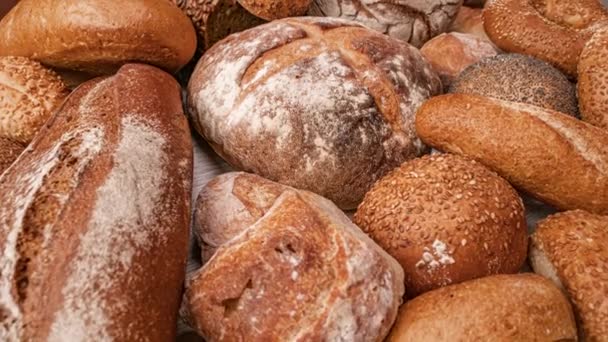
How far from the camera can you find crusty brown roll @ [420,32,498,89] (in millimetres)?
1602

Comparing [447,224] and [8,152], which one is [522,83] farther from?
[8,152]

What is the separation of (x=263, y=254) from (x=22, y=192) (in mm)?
412

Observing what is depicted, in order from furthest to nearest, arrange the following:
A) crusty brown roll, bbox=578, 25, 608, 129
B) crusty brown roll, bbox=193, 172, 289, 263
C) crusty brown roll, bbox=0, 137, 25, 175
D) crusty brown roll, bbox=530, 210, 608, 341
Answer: crusty brown roll, bbox=578, 25, 608, 129 < crusty brown roll, bbox=0, 137, 25, 175 < crusty brown roll, bbox=193, 172, 289, 263 < crusty brown roll, bbox=530, 210, 608, 341

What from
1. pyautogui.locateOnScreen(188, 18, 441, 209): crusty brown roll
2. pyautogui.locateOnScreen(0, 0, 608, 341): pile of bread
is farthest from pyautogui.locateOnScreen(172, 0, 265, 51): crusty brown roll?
pyautogui.locateOnScreen(188, 18, 441, 209): crusty brown roll

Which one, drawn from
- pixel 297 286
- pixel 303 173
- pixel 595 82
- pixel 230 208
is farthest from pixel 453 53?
pixel 297 286

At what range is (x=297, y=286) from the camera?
903 millimetres

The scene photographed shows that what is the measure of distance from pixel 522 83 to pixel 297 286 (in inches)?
31.4

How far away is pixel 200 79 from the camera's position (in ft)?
4.75

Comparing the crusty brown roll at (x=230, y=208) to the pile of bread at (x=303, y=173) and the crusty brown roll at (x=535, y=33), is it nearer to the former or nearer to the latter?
the pile of bread at (x=303, y=173)

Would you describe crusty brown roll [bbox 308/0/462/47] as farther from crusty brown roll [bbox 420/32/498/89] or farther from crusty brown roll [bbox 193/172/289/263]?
crusty brown roll [bbox 193/172/289/263]

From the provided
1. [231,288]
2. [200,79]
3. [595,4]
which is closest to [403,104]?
[200,79]

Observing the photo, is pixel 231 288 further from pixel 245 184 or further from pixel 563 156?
pixel 563 156

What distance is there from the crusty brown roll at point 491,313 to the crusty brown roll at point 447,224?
7 centimetres

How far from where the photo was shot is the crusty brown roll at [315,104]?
127cm
